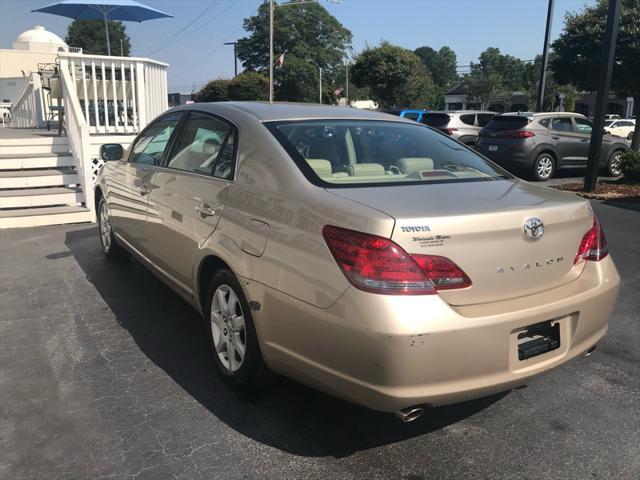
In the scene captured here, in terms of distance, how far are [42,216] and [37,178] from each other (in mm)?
930

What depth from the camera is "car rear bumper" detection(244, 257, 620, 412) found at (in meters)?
2.26

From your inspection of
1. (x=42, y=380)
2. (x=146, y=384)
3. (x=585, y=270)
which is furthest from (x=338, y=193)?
(x=42, y=380)

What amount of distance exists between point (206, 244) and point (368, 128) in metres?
1.26

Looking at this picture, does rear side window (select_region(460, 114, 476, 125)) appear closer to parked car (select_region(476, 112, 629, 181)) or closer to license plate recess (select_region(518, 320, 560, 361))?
parked car (select_region(476, 112, 629, 181))

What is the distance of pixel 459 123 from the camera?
53.5 ft

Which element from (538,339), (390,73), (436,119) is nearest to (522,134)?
(436,119)

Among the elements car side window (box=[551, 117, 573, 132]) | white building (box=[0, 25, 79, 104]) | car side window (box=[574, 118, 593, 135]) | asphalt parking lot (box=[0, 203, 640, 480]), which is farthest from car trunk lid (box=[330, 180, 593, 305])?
white building (box=[0, 25, 79, 104])

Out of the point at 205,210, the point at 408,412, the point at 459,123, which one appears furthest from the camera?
the point at 459,123

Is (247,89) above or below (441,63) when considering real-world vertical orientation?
below

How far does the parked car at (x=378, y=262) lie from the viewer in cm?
231

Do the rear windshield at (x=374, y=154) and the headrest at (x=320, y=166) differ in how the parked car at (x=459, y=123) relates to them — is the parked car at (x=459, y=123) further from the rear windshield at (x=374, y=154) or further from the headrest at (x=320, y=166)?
the headrest at (x=320, y=166)

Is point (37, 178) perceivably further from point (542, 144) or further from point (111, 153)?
point (542, 144)

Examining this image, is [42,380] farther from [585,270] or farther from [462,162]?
[585,270]

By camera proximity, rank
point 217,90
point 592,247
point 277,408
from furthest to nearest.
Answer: point 217,90 → point 277,408 → point 592,247
